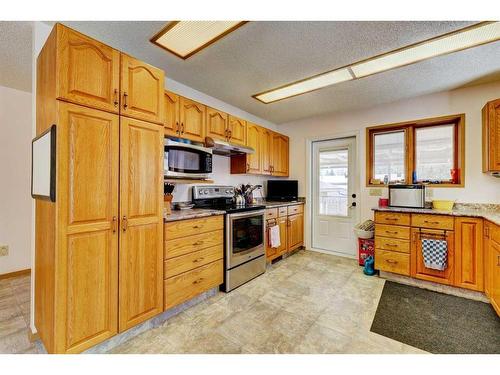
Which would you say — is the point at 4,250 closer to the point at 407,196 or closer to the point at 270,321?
the point at 270,321

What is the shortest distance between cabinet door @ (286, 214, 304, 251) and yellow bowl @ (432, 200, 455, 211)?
77.3 inches

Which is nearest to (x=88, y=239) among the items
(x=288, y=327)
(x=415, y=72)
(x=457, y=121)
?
(x=288, y=327)

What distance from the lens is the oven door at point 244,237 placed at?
2.58m

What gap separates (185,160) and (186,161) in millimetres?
17

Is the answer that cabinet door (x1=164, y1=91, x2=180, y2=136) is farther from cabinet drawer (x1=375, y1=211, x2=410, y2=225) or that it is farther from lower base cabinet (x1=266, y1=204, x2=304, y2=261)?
cabinet drawer (x1=375, y1=211, x2=410, y2=225)

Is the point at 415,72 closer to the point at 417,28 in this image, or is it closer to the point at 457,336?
the point at 417,28

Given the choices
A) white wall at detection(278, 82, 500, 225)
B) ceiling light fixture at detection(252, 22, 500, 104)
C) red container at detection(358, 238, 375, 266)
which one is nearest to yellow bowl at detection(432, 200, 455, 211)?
white wall at detection(278, 82, 500, 225)

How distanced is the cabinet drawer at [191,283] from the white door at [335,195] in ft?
7.80

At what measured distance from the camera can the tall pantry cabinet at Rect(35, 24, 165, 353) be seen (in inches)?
55.7

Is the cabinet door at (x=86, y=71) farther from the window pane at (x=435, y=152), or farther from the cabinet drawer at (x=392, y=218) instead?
the window pane at (x=435, y=152)

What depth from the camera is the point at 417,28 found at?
1816 millimetres

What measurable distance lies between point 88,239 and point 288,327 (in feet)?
5.59

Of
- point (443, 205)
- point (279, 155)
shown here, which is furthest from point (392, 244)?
point (279, 155)

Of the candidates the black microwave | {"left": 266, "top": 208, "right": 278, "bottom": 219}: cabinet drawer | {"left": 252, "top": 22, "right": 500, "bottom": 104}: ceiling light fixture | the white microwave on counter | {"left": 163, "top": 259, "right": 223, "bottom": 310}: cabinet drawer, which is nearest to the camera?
{"left": 252, "top": 22, "right": 500, "bottom": 104}: ceiling light fixture
